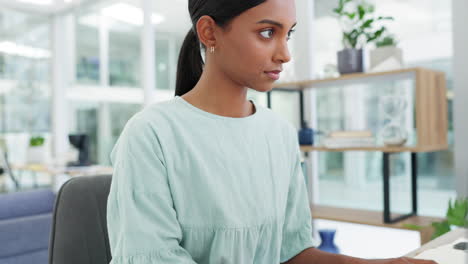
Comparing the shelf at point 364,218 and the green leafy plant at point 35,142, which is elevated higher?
the green leafy plant at point 35,142

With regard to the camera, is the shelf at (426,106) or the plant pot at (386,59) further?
the plant pot at (386,59)

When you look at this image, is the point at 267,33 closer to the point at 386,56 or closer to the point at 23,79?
the point at 386,56

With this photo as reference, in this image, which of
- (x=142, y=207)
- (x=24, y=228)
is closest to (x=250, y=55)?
(x=142, y=207)

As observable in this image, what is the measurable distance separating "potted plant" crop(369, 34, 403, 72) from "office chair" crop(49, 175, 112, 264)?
148cm

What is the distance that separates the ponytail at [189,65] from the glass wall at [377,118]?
1.42 metres

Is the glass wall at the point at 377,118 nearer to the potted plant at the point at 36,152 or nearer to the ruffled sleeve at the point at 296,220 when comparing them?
the ruffled sleeve at the point at 296,220

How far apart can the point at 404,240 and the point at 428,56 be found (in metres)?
1.01

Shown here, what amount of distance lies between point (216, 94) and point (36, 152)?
14.4 ft

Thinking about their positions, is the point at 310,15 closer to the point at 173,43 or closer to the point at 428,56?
the point at 428,56

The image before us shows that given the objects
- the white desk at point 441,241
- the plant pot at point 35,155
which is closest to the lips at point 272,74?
the white desk at point 441,241

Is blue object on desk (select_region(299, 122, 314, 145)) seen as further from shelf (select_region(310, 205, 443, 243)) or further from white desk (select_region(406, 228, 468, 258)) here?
white desk (select_region(406, 228, 468, 258))

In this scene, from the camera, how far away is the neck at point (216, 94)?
88cm

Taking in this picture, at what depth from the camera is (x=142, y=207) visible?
726mm

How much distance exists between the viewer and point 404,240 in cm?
227
